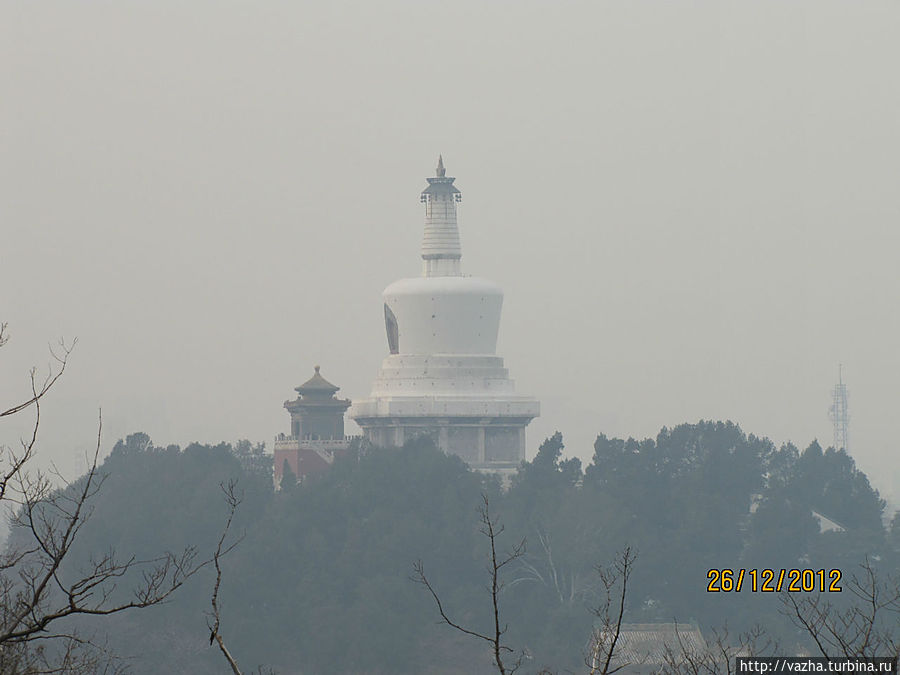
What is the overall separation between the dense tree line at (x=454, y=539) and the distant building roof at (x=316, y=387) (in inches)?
188

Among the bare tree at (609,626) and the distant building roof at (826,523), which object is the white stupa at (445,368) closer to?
the distant building roof at (826,523)

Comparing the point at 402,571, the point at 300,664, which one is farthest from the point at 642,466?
the point at 300,664

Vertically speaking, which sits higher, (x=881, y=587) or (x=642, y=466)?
(x=642, y=466)

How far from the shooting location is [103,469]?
2931 inches

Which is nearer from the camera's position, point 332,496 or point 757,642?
point 757,642

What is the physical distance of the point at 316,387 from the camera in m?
79.2

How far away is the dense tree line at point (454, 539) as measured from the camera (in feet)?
202

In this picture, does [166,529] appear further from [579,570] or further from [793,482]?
[793,482]

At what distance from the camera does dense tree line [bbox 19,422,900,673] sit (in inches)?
2420

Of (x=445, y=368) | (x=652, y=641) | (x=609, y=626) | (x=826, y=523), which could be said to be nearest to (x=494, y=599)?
(x=609, y=626)

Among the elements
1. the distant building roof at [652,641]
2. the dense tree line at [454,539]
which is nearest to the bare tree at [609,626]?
the distant building roof at [652,641]

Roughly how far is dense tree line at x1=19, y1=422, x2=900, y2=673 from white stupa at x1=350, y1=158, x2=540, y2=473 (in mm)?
6971

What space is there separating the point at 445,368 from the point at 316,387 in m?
5.81

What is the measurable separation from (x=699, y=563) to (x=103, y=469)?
78.3 feet
